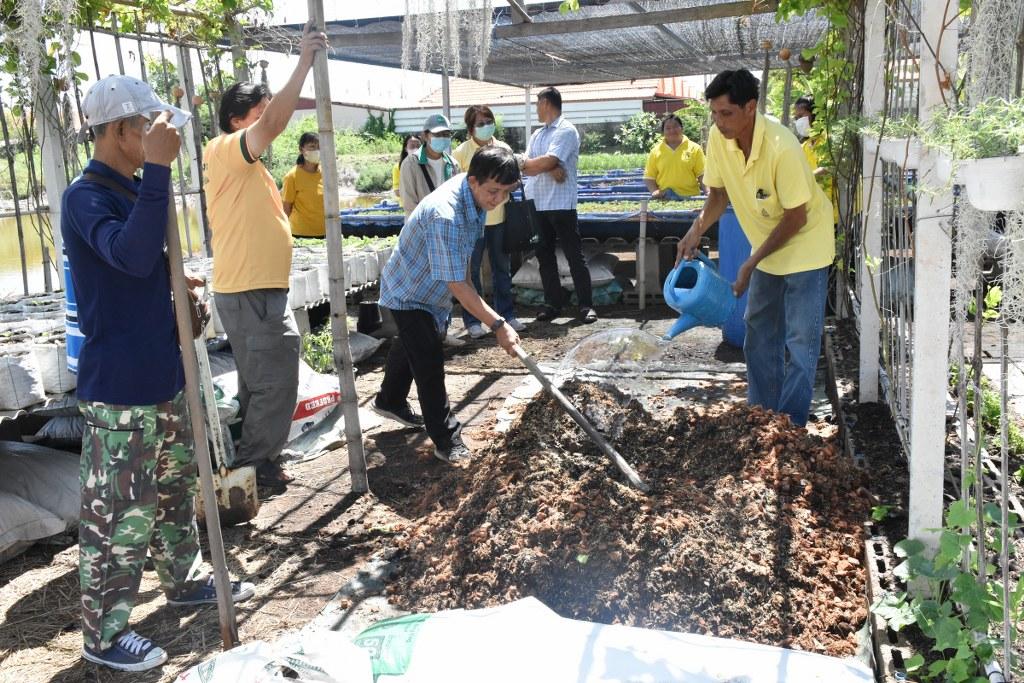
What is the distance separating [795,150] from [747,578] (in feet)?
6.57

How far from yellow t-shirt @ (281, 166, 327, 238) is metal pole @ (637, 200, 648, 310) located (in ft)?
9.64

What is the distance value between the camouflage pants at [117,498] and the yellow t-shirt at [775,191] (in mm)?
2657

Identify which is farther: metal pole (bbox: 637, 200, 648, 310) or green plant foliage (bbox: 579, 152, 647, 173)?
green plant foliage (bbox: 579, 152, 647, 173)

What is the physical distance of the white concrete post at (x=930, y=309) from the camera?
2.41m

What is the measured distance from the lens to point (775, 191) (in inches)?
159

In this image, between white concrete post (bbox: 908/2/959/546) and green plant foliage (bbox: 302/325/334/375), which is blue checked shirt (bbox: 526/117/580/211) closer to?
green plant foliage (bbox: 302/325/334/375)

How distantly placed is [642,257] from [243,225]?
4.91m

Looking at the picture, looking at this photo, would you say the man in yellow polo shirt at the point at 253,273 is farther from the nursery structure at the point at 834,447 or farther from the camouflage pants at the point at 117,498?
the camouflage pants at the point at 117,498

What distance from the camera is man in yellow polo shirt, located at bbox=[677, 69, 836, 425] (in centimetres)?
397

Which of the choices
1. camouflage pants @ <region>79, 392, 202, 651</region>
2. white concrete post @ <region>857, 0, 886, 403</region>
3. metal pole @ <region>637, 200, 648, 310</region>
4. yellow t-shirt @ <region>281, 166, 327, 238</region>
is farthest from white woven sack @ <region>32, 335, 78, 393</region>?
metal pole @ <region>637, 200, 648, 310</region>

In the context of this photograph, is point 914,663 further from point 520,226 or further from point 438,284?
point 520,226

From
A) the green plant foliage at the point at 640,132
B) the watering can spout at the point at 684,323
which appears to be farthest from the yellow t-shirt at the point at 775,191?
the green plant foliage at the point at 640,132

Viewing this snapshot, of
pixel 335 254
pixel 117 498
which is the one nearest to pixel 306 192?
pixel 335 254

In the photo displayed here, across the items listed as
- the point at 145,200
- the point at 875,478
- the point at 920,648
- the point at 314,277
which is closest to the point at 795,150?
the point at 875,478
